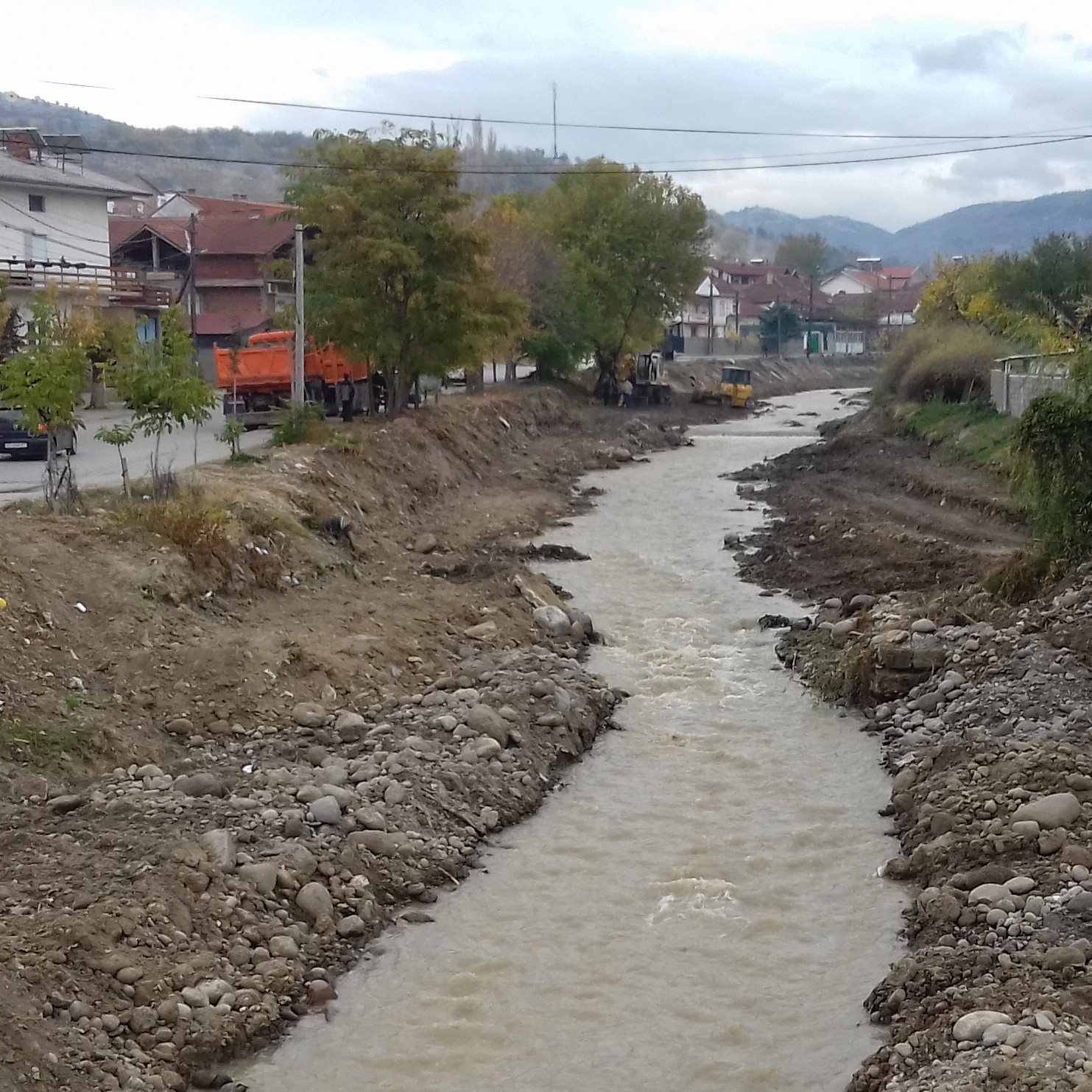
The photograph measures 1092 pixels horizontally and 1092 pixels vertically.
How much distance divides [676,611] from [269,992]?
11.7 metres

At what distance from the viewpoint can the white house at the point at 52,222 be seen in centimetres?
4234

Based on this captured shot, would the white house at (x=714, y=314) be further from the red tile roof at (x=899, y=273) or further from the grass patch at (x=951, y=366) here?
the grass patch at (x=951, y=366)

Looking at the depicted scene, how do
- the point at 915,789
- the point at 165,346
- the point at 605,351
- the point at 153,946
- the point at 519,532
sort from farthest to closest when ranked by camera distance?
1. the point at 605,351
2. the point at 519,532
3. the point at 165,346
4. the point at 915,789
5. the point at 153,946

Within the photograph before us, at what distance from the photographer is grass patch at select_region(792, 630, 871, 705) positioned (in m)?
15.2

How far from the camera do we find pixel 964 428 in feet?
113

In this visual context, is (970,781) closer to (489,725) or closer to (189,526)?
(489,725)

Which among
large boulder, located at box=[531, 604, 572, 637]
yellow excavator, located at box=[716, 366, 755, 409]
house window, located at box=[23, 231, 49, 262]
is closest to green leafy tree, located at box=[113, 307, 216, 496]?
large boulder, located at box=[531, 604, 572, 637]

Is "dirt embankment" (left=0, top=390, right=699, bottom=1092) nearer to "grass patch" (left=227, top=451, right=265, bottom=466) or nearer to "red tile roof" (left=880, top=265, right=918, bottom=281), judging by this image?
"grass patch" (left=227, top=451, right=265, bottom=466)

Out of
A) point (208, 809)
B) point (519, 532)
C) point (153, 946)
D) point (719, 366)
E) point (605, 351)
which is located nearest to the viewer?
point (153, 946)

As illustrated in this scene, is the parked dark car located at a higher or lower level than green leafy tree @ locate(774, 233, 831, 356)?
lower

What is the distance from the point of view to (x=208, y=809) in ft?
34.3

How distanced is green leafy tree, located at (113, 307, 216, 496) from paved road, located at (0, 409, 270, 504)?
4.77 feet

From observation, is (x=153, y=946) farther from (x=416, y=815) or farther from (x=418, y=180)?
(x=418, y=180)

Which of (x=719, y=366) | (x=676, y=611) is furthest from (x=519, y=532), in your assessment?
(x=719, y=366)
